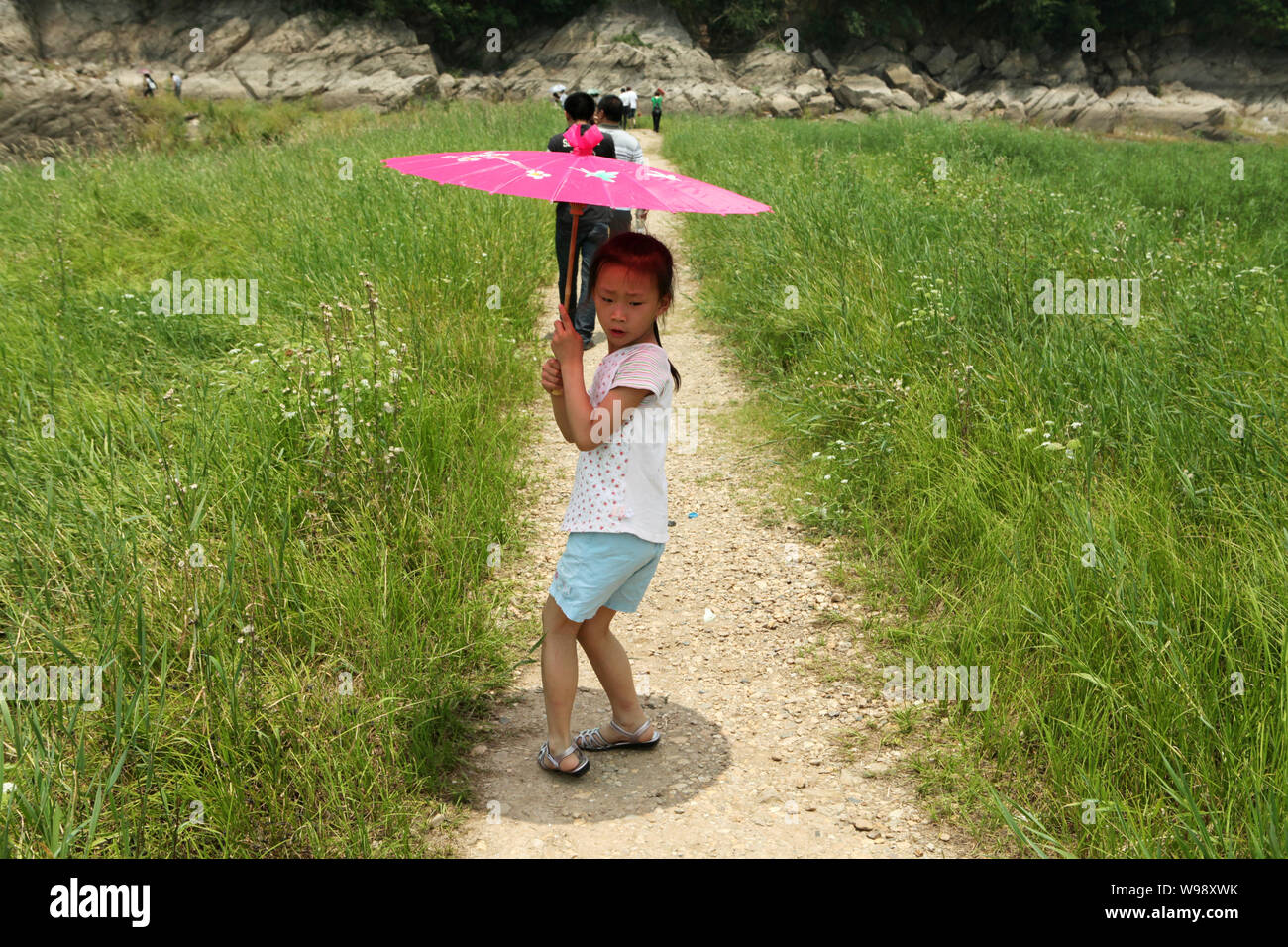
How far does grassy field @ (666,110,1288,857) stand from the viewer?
2631mm

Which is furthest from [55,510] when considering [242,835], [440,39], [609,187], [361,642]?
[440,39]

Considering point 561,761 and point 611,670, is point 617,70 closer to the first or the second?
point 611,670

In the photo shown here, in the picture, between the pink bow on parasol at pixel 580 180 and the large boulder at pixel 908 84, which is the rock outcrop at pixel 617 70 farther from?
the pink bow on parasol at pixel 580 180

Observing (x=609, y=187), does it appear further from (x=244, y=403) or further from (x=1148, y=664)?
(x=244, y=403)

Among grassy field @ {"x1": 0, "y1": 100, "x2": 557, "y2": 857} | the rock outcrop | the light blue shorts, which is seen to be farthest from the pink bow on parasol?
the rock outcrop

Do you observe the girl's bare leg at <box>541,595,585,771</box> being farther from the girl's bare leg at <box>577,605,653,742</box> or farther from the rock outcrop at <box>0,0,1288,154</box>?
the rock outcrop at <box>0,0,1288,154</box>

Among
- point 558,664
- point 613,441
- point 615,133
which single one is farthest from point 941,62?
point 558,664

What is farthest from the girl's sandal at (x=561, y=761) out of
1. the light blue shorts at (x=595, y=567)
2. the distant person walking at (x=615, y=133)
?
the distant person walking at (x=615, y=133)

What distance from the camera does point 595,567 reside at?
2787mm

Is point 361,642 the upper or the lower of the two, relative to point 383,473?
lower

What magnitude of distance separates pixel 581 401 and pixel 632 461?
0.80ft

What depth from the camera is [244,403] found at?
4379 millimetres

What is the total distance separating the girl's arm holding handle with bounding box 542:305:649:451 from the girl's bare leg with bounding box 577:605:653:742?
601 mm

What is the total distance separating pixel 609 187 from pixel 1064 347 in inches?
123
